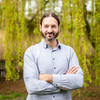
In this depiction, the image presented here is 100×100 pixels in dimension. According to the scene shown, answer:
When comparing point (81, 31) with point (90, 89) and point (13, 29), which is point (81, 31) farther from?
point (90, 89)

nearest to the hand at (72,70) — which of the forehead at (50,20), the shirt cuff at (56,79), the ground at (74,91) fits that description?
the shirt cuff at (56,79)

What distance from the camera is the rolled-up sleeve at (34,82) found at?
59.2 inches

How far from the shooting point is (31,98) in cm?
158

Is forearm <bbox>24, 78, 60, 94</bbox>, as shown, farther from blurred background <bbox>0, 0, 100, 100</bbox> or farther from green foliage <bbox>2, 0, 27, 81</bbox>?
green foliage <bbox>2, 0, 27, 81</bbox>

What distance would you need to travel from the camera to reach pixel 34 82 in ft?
4.99

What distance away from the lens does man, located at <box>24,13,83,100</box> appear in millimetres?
1521

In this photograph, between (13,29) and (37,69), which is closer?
(37,69)

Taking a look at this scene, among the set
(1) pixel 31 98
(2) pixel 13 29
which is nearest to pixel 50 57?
(1) pixel 31 98

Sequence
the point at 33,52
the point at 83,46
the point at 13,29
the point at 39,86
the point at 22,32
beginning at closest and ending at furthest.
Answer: the point at 39,86 → the point at 33,52 → the point at 83,46 → the point at 22,32 → the point at 13,29

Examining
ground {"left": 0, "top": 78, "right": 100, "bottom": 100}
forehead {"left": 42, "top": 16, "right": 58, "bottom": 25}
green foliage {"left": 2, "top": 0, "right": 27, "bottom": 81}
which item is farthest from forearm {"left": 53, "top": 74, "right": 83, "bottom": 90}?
ground {"left": 0, "top": 78, "right": 100, "bottom": 100}

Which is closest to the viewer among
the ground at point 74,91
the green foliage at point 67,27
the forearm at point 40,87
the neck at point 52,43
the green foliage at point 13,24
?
the forearm at point 40,87

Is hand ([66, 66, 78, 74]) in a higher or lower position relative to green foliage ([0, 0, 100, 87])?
lower

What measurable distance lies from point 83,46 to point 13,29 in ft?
4.78

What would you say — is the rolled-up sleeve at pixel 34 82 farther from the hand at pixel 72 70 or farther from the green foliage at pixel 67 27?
the green foliage at pixel 67 27
